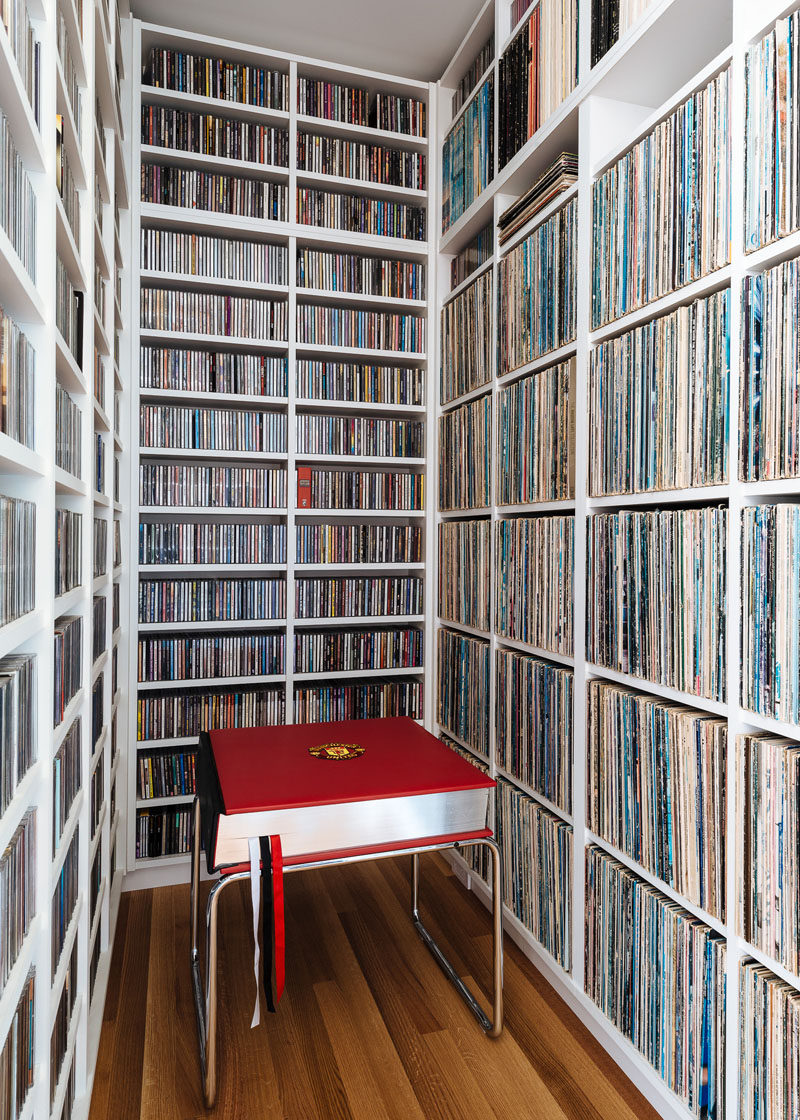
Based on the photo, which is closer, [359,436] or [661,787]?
[661,787]

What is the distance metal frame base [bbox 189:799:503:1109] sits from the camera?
1305 mm

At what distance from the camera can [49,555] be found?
39.4 inches

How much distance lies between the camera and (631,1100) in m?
1.43

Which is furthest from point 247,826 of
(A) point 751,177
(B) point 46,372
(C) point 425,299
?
(C) point 425,299

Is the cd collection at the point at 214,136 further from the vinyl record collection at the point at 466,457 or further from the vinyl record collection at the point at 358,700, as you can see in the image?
the vinyl record collection at the point at 358,700

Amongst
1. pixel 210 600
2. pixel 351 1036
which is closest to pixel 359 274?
pixel 210 600

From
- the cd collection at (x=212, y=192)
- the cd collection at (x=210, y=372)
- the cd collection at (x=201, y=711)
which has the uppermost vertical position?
the cd collection at (x=212, y=192)

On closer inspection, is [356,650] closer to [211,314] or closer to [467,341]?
[467,341]

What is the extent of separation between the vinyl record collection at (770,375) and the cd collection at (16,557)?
1.11m

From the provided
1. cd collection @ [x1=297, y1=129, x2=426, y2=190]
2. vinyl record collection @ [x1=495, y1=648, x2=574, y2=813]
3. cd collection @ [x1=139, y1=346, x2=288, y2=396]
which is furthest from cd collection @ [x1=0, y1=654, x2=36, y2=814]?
cd collection @ [x1=297, y1=129, x2=426, y2=190]

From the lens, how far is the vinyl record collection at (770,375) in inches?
41.9

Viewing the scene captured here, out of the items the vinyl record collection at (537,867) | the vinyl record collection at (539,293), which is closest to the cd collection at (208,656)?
the vinyl record collection at (537,867)

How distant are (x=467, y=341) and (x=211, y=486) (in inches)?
40.9

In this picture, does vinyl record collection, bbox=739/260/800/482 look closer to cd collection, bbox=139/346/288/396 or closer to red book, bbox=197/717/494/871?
red book, bbox=197/717/494/871
